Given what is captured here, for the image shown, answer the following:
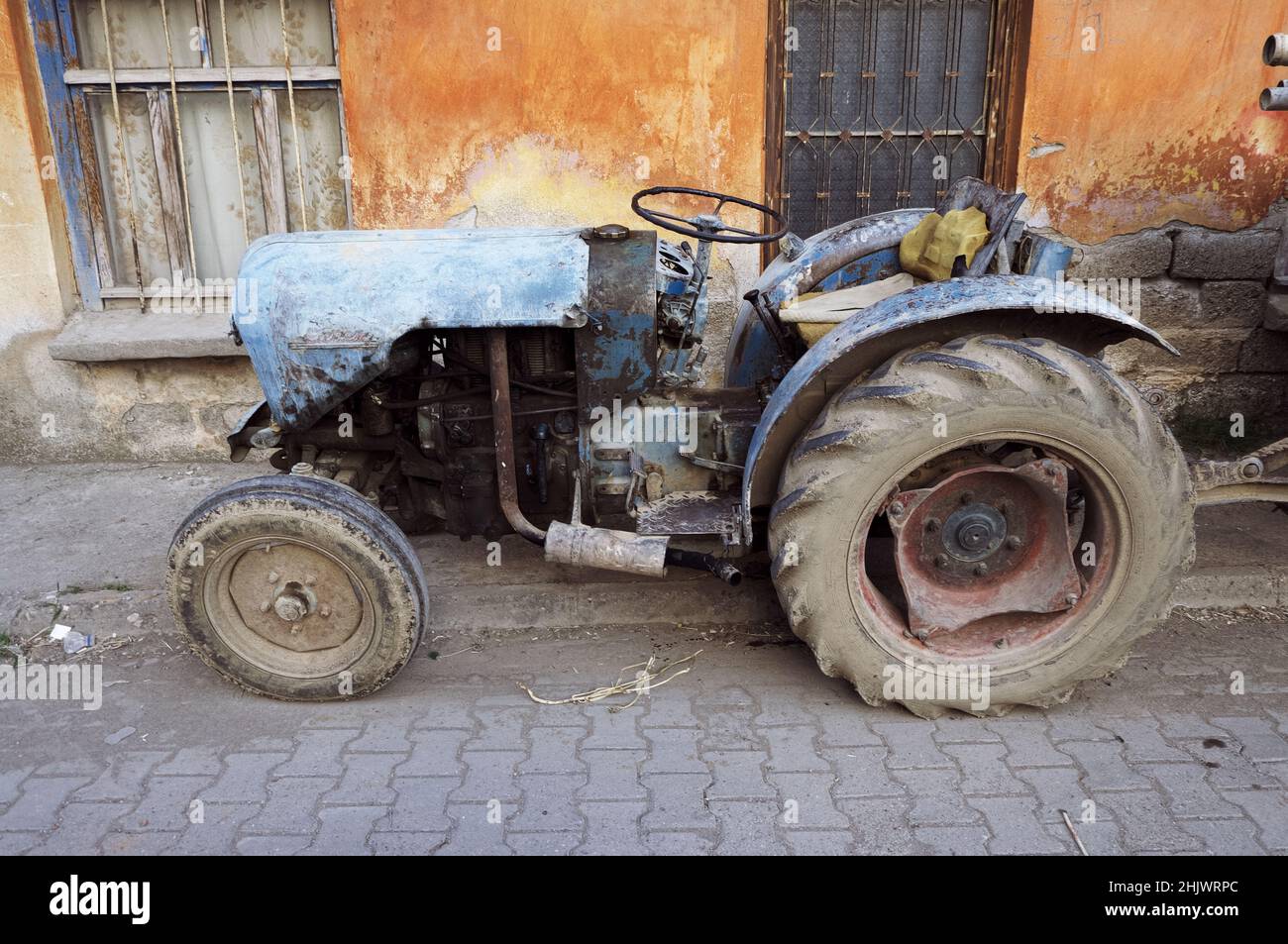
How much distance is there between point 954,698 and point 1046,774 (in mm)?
338

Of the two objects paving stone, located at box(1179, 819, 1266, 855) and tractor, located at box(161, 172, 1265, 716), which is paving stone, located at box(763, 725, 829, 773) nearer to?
tractor, located at box(161, 172, 1265, 716)

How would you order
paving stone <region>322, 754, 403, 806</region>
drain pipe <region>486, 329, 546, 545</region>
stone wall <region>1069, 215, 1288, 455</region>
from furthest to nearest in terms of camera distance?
stone wall <region>1069, 215, 1288, 455</region>
drain pipe <region>486, 329, 546, 545</region>
paving stone <region>322, 754, 403, 806</region>

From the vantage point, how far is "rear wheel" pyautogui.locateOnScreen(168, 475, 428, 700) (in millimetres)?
2893

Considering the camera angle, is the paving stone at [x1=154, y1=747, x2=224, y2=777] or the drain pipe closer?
the paving stone at [x1=154, y1=747, x2=224, y2=777]

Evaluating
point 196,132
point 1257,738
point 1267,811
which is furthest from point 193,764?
point 196,132

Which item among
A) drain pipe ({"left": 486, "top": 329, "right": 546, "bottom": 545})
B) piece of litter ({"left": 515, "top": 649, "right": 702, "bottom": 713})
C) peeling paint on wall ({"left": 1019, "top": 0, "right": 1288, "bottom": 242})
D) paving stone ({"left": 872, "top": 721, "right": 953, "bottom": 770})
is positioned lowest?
piece of litter ({"left": 515, "top": 649, "right": 702, "bottom": 713})

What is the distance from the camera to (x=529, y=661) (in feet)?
11.2

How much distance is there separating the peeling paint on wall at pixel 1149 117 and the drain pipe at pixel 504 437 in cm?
331

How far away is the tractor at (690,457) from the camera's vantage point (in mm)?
2799

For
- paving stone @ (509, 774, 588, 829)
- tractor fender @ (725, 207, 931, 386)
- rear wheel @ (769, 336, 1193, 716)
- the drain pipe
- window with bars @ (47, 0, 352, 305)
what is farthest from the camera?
window with bars @ (47, 0, 352, 305)

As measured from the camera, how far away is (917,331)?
9.66 feet

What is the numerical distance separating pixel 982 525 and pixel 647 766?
4.28ft

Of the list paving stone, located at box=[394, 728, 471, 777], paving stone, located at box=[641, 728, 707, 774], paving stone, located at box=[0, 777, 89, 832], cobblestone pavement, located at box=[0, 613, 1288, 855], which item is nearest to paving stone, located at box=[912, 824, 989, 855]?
cobblestone pavement, located at box=[0, 613, 1288, 855]

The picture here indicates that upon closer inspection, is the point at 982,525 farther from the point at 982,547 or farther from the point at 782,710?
the point at 782,710
